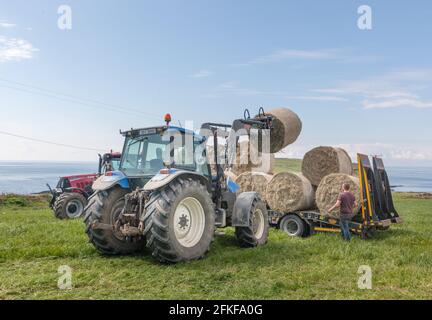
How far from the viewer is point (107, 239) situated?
23.5 feet

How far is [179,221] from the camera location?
22.2ft

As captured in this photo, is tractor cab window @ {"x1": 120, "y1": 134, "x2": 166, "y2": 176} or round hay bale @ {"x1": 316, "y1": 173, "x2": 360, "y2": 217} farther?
round hay bale @ {"x1": 316, "y1": 173, "x2": 360, "y2": 217}

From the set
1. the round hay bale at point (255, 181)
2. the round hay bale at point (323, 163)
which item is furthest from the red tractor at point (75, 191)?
the round hay bale at point (323, 163)

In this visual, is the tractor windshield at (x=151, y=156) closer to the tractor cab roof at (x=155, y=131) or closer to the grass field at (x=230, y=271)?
the tractor cab roof at (x=155, y=131)

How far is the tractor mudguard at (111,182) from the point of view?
715 cm

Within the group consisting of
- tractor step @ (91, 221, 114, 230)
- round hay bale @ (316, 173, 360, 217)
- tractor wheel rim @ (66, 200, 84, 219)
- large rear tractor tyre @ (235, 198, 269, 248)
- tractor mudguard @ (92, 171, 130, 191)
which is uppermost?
tractor mudguard @ (92, 171, 130, 191)

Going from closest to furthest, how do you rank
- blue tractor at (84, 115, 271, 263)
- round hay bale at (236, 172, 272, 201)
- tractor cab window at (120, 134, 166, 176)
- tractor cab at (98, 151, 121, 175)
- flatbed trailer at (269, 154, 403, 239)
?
1. blue tractor at (84, 115, 271, 263)
2. tractor cab window at (120, 134, 166, 176)
3. flatbed trailer at (269, 154, 403, 239)
4. round hay bale at (236, 172, 272, 201)
5. tractor cab at (98, 151, 121, 175)

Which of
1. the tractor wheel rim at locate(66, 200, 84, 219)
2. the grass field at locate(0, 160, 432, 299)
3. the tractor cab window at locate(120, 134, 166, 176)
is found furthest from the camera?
the tractor wheel rim at locate(66, 200, 84, 219)

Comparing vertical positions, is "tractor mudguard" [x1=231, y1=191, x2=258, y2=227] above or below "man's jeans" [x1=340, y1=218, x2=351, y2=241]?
above

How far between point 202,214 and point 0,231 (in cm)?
585

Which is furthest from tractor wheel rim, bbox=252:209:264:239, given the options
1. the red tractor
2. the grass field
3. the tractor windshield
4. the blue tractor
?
the red tractor

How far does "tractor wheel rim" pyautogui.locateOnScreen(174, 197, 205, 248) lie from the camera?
674 centimetres

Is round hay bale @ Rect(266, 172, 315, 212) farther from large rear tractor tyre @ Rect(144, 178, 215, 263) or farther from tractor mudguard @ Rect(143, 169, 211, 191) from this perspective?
tractor mudguard @ Rect(143, 169, 211, 191)

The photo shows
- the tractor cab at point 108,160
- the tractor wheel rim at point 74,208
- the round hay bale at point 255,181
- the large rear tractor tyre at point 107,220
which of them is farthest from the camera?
the tractor wheel rim at point 74,208
